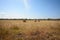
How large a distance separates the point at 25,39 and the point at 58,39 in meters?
2.60

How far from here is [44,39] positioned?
9.15 m

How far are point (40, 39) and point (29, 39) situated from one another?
847mm

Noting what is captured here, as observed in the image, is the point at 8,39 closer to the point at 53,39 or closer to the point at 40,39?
the point at 40,39

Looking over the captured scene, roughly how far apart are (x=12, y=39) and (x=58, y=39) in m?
3.57

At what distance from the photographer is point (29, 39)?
894cm

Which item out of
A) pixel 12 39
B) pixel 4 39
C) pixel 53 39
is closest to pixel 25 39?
pixel 12 39

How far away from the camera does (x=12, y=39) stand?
8922mm

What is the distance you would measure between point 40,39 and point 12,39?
2.12 metres

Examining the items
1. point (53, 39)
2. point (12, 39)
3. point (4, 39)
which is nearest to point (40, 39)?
point (53, 39)

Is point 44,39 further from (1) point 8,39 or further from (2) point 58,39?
(1) point 8,39

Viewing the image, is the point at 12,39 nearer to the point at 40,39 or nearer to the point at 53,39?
the point at 40,39

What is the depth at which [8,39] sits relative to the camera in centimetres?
879

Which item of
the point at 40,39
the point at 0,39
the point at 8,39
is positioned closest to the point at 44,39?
the point at 40,39

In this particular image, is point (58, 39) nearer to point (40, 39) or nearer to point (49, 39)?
point (49, 39)
